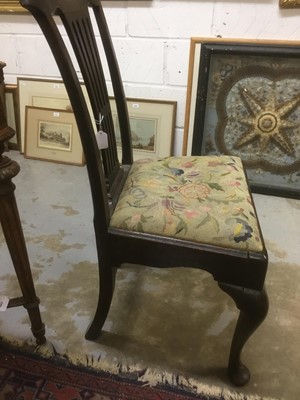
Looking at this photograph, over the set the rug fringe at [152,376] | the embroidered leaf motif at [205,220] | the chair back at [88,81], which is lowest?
the rug fringe at [152,376]

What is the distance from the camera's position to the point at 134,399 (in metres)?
0.93

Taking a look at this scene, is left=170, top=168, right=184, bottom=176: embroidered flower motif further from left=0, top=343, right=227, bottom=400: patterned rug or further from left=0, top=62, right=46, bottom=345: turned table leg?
left=0, top=343, right=227, bottom=400: patterned rug

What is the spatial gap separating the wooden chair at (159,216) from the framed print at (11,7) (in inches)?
39.7

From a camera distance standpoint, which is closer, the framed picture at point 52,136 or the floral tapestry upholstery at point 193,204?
the floral tapestry upholstery at point 193,204

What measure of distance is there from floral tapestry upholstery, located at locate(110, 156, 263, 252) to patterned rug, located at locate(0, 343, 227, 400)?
1.36ft

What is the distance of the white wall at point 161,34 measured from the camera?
5.25 ft

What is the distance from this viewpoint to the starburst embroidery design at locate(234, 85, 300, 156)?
1684 mm

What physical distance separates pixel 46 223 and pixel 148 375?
2.74 feet

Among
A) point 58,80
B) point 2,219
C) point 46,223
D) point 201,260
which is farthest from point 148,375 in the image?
point 58,80

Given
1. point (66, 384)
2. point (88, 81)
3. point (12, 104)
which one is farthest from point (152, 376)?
point (12, 104)

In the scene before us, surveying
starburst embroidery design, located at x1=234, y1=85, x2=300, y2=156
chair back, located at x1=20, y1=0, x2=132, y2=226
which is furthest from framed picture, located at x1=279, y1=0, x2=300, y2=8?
chair back, located at x1=20, y1=0, x2=132, y2=226

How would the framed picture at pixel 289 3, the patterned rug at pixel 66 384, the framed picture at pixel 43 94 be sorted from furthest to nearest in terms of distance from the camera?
the framed picture at pixel 43 94 → the framed picture at pixel 289 3 → the patterned rug at pixel 66 384

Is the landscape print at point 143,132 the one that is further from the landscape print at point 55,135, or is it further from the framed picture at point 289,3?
the framed picture at point 289,3

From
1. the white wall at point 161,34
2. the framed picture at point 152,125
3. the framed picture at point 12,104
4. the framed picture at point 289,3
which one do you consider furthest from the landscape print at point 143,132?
the framed picture at point 289,3
